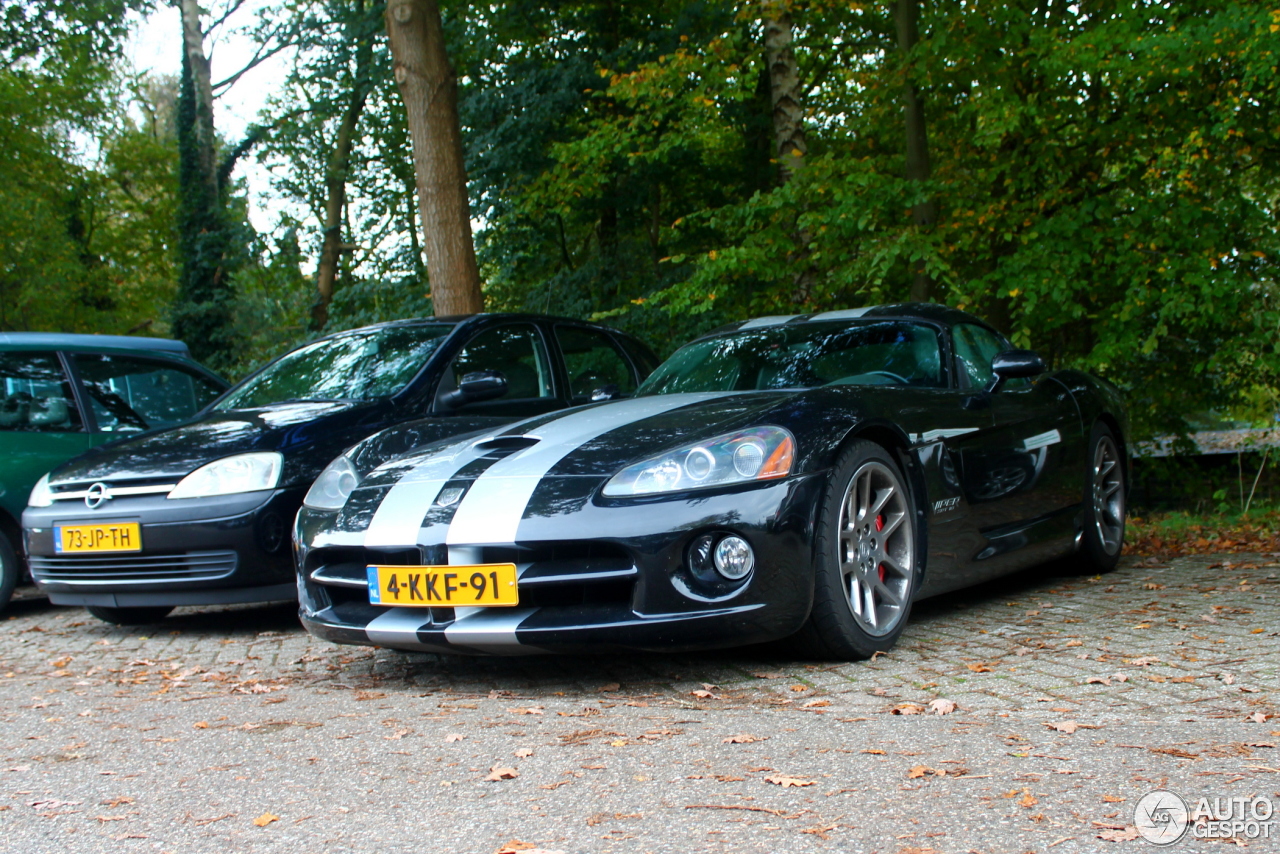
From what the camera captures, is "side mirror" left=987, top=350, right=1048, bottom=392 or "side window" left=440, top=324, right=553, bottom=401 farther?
"side window" left=440, top=324, right=553, bottom=401

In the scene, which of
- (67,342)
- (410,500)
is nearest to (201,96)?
(67,342)

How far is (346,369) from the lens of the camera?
635 centimetres

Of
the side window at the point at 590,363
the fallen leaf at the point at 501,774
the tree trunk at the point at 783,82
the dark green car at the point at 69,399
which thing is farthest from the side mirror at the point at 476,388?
the tree trunk at the point at 783,82

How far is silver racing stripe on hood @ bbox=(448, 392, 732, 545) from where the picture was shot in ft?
12.5

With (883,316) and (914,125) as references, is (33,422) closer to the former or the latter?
(883,316)

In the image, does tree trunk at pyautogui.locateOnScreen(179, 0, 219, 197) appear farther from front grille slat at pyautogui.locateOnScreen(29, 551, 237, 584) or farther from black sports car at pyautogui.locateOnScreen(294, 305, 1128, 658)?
black sports car at pyautogui.locateOnScreen(294, 305, 1128, 658)

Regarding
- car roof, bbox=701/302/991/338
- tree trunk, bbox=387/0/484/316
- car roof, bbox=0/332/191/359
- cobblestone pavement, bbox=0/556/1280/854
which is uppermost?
tree trunk, bbox=387/0/484/316

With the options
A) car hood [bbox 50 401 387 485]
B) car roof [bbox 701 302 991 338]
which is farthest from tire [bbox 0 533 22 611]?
car roof [bbox 701 302 991 338]

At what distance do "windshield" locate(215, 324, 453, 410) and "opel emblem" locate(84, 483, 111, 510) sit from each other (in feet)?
3.03

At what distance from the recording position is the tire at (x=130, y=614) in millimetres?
6148

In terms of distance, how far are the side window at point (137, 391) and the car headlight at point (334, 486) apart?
291 cm

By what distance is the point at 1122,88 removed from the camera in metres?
9.95

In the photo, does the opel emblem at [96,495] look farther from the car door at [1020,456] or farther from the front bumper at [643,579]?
the car door at [1020,456]

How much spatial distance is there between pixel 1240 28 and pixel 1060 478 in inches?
174
